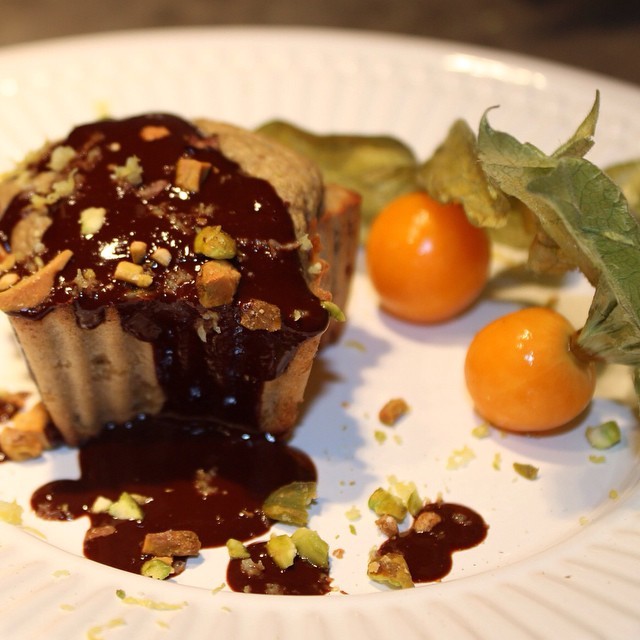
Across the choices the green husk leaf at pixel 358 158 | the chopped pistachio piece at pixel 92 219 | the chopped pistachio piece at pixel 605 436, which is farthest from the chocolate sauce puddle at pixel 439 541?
the green husk leaf at pixel 358 158

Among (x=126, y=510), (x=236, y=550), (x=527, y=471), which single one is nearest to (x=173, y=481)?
(x=126, y=510)

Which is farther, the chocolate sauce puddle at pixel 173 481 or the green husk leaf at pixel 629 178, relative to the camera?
the green husk leaf at pixel 629 178

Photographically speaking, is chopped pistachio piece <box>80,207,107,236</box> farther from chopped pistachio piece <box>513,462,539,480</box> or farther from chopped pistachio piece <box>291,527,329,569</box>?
chopped pistachio piece <box>513,462,539,480</box>

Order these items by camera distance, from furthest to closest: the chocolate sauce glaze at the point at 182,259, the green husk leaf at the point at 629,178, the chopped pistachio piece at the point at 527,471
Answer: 1. the green husk leaf at the point at 629,178
2. the chopped pistachio piece at the point at 527,471
3. the chocolate sauce glaze at the point at 182,259

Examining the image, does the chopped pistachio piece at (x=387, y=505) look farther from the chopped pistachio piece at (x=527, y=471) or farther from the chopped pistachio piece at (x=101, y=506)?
the chopped pistachio piece at (x=101, y=506)

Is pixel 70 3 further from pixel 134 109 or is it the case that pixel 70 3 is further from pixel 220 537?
pixel 220 537

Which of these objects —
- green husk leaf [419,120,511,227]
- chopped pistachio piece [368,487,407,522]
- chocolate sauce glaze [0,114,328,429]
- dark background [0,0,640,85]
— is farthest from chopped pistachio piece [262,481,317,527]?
dark background [0,0,640,85]
